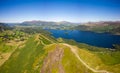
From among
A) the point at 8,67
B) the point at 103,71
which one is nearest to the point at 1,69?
the point at 8,67

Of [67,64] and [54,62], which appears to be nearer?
[67,64]

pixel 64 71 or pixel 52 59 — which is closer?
pixel 64 71

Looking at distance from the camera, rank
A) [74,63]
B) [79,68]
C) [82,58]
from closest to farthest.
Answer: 1. [79,68]
2. [74,63]
3. [82,58]

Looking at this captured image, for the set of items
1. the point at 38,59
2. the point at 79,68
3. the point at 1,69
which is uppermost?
the point at 79,68

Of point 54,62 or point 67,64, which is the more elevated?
point 67,64

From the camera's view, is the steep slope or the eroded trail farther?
the eroded trail

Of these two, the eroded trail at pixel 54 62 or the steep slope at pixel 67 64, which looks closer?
the steep slope at pixel 67 64

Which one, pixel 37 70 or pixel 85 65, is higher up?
pixel 85 65

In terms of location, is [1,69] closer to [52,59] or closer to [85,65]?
[52,59]
